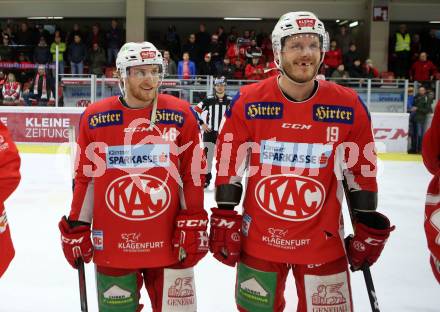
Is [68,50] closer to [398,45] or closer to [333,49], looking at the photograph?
[333,49]

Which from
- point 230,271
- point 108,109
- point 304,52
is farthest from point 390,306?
point 108,109

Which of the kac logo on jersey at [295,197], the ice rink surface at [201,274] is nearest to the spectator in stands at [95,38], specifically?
the ice rink surface at [201,274]

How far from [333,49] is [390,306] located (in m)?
11.8

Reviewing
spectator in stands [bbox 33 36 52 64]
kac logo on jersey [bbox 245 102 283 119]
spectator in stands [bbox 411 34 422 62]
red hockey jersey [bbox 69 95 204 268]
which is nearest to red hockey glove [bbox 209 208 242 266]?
red hockey jersey [bbox 69 95 204 268]

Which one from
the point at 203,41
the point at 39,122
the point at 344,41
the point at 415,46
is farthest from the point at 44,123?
the point at 415,46

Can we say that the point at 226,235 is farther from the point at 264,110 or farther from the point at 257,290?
the point at 264,110

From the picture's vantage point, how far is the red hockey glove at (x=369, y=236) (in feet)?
6.61

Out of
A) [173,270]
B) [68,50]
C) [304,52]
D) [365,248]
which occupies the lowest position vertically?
[173,270]

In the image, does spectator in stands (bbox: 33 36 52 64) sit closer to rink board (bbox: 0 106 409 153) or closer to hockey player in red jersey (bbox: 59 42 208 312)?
rink board (bbox: 0 106 409 153)

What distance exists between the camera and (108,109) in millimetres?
2172

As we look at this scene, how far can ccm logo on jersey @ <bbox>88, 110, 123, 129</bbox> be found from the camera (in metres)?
2.15

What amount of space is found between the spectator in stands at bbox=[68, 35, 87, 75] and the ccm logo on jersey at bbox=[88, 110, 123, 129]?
12356 millimetres

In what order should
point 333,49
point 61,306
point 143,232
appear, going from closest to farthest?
point 143,232, point 61,306, point 333,49

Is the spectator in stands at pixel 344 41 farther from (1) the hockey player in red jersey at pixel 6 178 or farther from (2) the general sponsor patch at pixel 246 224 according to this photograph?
(1) the hockey player in red jersey at pixel 6 178
